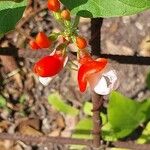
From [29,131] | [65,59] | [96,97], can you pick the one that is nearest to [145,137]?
[29,131]

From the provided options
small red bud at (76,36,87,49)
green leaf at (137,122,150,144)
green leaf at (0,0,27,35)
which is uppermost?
green leaf at (0,0,27,35)

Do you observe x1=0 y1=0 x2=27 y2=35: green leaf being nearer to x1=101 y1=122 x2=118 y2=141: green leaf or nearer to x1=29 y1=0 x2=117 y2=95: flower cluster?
x1=29 y1=0 x2=117 y2=95: flower cluster

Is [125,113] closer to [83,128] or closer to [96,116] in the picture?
[83,128]

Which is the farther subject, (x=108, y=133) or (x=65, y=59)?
(x=108, y=133)

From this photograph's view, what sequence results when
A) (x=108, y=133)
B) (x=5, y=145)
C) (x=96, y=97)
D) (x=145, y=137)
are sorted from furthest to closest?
(x=5, y=145), (x=145, y=137), (x=108, y=133), (x=96, y=97)

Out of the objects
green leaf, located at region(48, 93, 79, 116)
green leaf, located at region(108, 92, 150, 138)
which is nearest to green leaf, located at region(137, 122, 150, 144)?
green leaf, located at region(108, 92, 150, 138)
